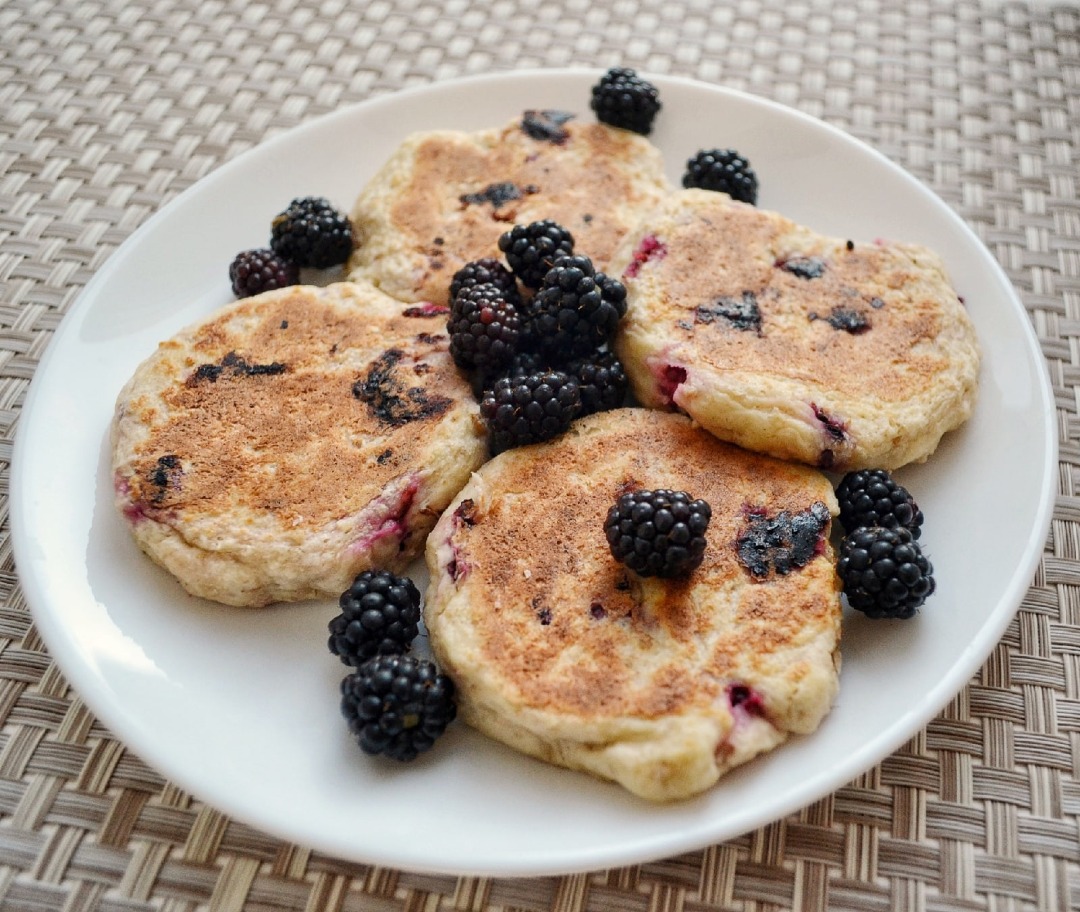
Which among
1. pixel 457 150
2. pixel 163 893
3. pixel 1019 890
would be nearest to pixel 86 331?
pixel 457 150

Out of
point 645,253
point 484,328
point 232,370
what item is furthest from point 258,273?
point 645,253

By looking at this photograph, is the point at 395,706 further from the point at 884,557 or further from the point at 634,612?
the point at 884,557

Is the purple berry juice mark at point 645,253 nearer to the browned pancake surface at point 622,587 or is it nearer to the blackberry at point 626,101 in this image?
the browned pancake surface at point 622,587

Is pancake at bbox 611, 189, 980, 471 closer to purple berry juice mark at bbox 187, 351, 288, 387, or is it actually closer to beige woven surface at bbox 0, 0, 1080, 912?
beige woven surface at bbox 0, 0, 1080, 912

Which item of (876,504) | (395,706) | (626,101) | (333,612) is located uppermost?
(626,101)

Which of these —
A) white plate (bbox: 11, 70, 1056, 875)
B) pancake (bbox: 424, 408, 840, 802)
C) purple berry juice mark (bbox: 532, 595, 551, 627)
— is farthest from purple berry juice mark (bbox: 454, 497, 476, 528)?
white plate (bbox: 11, 70, 1056, 875)

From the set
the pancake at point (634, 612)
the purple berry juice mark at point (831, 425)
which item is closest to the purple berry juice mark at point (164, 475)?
the pancake at point (634, 612)
